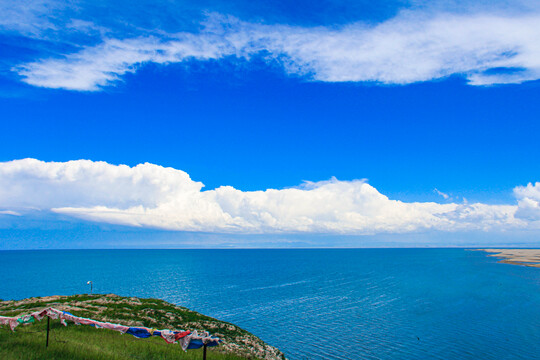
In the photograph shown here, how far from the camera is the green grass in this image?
26766mm

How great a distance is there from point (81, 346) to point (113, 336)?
266 inches

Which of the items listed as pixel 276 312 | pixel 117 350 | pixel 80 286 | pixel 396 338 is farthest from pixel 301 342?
pixel 80 286

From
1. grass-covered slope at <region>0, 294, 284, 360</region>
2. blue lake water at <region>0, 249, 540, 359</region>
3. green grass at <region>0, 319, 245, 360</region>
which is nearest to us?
green grass at <region>0, 319, 245, 360</region>

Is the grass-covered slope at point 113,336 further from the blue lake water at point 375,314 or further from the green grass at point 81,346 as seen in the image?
the blue lake water at point 375,314

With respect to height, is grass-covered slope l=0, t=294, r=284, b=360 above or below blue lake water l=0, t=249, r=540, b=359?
above

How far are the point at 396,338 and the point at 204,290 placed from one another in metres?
63.3

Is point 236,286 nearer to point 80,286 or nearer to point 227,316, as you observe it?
point 227,316

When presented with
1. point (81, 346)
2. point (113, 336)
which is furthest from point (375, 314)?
point (81, 346)

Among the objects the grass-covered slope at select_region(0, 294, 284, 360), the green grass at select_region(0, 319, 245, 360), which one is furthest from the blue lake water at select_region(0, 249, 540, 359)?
the green grass at select_region(0, 319, 245, 360)

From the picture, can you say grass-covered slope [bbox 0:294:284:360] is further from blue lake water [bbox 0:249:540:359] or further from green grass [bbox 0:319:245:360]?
blue lake water [bbox 0:249:540:359]

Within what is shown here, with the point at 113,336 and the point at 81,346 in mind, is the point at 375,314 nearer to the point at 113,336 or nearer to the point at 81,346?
the point at 113,336

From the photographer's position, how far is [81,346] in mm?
29312

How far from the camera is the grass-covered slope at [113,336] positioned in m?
27.8

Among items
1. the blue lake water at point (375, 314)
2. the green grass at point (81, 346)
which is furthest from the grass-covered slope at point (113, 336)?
the blue lake water at point (375, 314)
